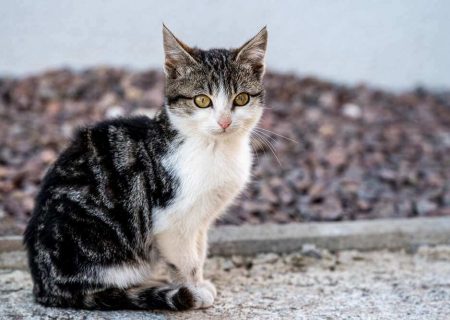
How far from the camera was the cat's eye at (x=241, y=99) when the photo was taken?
2.92 metres

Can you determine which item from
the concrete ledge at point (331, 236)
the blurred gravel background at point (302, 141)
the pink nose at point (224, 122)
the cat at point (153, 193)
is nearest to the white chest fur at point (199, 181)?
the cat at point (153, 193)

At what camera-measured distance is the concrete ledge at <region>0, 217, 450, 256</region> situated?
3.76 meters

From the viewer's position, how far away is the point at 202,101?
114 inches

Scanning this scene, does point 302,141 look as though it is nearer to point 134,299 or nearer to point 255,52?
point 255,52

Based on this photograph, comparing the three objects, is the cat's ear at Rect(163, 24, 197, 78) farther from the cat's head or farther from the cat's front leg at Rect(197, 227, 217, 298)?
the cat's front leg at Rect(197, 227, 217, 298)

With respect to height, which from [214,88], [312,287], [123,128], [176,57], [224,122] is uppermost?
[176,57]

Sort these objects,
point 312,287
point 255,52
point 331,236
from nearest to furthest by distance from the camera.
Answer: point 255,52 → point 312,287 → point 331,236

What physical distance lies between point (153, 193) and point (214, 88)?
1.85 feet

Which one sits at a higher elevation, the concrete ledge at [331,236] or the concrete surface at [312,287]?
the concrete ledge at [331,236]

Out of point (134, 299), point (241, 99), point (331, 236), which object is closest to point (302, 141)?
point (331, 236)

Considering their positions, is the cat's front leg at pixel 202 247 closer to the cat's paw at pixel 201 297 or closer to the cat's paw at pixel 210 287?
the cat's paw at pixel 210 287

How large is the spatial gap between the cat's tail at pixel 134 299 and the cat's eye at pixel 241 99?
884 mm

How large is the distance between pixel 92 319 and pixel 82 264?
25 cm

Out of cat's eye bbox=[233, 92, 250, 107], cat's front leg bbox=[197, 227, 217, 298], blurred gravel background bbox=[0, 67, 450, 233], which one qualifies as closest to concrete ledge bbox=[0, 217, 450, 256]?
blurred gravel background bbox=[0, 67, 450, 233]
